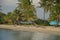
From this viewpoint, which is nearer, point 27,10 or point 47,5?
point 47,5

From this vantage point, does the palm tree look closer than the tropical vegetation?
No

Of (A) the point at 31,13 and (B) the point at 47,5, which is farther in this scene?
(A) the point at 31,13

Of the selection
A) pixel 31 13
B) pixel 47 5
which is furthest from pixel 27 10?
pixel 47 5

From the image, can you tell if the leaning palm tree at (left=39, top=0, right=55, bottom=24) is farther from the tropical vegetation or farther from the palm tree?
the palm tree

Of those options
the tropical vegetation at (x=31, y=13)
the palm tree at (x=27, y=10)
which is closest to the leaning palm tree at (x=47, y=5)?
the tropical vegetation at (x=31, y=13)

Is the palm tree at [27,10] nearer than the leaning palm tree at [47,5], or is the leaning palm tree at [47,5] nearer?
the leaning palm tree at [47,5]

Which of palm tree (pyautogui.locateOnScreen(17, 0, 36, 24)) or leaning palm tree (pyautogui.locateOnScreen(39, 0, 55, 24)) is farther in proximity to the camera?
palm tree (pyautogui.locateOnScreen(17, 0, 36, 24))

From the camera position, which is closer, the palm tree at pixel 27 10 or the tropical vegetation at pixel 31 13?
the tropical vegetation at pixel 31 13

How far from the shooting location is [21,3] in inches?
2060

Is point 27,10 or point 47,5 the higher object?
point 47,5

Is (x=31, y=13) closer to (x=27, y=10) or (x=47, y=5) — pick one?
(x=27, y=10)

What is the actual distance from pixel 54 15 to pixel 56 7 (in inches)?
65.0

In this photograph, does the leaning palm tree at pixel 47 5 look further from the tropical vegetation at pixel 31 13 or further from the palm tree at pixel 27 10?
the palm tree at pixel 27 10

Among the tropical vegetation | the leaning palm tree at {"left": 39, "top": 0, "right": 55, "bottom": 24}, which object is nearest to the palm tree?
the tropical vegetation
